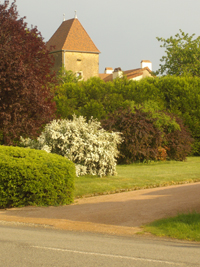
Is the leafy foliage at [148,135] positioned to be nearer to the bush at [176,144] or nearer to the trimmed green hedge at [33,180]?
the bush at [176,144]

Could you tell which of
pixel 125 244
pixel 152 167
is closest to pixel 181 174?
pixel 152 167

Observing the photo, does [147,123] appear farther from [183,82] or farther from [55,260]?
[55,260]

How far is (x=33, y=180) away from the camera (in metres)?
10.2

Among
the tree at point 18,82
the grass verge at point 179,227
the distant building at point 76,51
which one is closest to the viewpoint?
the grass verge at point 179,227

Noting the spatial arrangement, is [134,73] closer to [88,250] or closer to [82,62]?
[82,62]

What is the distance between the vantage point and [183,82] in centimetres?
2456

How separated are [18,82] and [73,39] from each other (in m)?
44.5

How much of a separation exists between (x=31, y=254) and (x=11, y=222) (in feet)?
10.2

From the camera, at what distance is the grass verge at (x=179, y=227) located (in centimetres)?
751

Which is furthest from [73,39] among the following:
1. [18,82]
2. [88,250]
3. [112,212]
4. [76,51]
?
[88,250]

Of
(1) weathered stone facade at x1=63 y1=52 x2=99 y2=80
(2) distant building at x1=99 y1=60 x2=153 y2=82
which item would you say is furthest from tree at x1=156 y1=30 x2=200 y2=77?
(1) weathered stone facade at x1=63 y1=52 x2=99 y2=80

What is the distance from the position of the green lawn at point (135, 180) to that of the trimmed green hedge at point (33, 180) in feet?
4.37

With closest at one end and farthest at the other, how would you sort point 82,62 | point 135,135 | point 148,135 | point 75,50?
point 135,135 → point 148,135 → point 75,50 → point 82,62

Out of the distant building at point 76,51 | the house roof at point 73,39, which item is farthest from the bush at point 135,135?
the house roof at point 73,39
